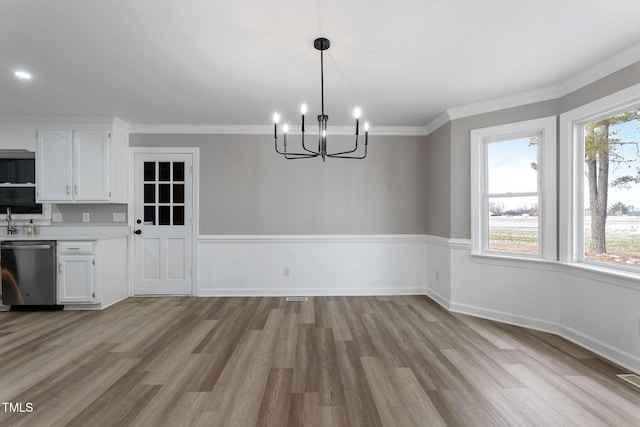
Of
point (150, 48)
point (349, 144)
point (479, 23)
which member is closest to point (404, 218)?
point (349, 144)

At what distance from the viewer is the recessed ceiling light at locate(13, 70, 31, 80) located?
2.69 metres

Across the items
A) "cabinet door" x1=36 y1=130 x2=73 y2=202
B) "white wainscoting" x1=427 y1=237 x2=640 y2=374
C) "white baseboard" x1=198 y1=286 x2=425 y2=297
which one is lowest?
"white baseboard" x1=198 y1=286 x2=425 y2=297

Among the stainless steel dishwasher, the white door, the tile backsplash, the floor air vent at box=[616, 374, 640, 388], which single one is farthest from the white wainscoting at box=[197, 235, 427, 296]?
the floor air vent at box=[616, 374, 640, 388]

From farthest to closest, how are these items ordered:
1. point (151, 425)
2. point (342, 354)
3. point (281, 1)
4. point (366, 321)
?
point (366, 321) → point (342, 354) → point (281, 1) → point (151, 425)

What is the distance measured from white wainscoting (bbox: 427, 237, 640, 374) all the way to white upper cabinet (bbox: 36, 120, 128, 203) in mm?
4579

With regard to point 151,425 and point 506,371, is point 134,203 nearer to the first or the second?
point 151,425

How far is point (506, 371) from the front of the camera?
2.27 m

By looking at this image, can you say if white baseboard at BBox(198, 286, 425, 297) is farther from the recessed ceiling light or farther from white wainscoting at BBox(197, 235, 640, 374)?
the recessed ceiling light

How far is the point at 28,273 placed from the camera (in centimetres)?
361

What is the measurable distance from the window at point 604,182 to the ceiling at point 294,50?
1.49 ft

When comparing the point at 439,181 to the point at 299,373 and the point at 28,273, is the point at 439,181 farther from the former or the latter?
the point at 28,273

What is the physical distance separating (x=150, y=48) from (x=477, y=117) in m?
3.43

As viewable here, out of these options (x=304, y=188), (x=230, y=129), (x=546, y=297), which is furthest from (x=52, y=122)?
(x=546, y=297)

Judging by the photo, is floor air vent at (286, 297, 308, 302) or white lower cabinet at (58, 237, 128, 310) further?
floor air vent at (286, 297, 308, 302)
